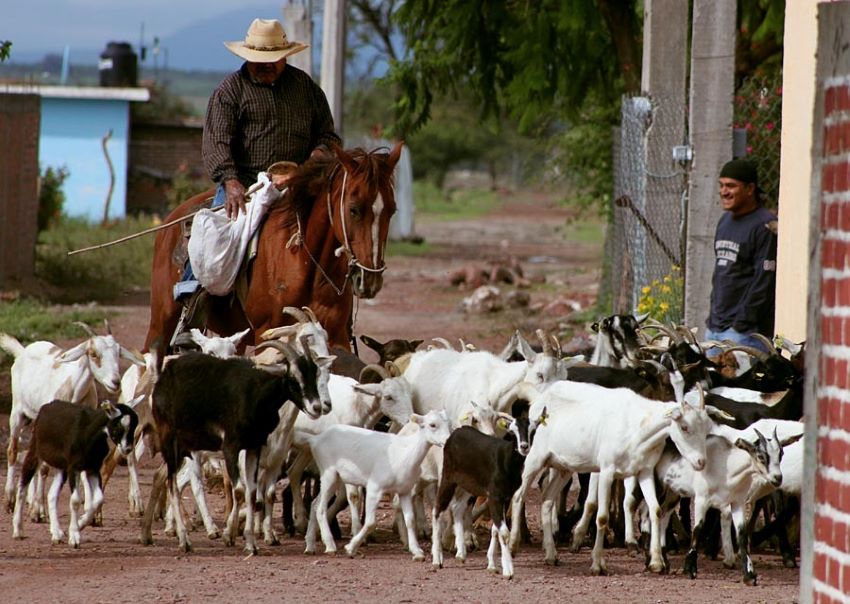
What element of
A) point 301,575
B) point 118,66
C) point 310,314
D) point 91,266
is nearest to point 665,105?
point 310,314

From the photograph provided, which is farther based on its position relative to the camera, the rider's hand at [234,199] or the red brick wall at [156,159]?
the red brick wall at [156,159]

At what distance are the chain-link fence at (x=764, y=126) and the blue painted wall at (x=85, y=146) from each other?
27586mm

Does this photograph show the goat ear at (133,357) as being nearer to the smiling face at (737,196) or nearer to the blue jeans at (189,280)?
the blue jeans at (189,280)

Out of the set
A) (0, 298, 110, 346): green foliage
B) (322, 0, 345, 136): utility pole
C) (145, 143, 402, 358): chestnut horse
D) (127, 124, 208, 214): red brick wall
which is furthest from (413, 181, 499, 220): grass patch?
(145, 143, 402, 358): chestnut horse

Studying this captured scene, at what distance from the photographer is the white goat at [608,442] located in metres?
7.76

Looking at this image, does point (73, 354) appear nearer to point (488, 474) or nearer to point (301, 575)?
point (301, 575)

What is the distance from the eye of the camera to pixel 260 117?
10.8 metres

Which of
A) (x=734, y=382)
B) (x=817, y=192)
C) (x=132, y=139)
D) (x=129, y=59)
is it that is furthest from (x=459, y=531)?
(x=129, y=59)

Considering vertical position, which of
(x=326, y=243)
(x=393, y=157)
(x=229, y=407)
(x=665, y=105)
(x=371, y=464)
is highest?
(x=665, y=105)

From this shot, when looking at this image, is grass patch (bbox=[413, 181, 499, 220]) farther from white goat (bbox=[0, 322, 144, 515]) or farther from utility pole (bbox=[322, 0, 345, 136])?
white goat (bbox=[0, 322, 144, 515])

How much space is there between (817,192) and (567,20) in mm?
11747

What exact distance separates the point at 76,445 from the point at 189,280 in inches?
102

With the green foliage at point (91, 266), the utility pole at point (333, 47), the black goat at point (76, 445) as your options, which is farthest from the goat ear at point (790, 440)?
the green foliage at point (91, 266)

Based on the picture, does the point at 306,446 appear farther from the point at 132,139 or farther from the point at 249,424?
the point at 132,139
